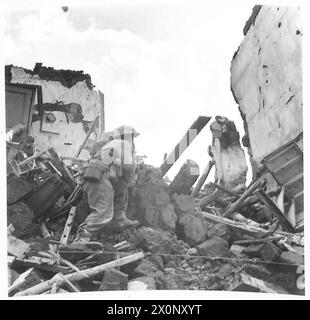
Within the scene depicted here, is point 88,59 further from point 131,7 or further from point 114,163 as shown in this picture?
point 114,163

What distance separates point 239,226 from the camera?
6.59 meters

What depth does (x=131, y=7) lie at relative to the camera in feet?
21.5

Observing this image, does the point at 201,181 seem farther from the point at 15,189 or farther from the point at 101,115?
the point at 15,189

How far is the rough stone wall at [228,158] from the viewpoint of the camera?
22.1ft

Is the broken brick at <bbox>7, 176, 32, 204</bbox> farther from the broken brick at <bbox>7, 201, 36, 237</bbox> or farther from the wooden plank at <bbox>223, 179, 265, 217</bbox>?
the wooden plank at <bbox>223, 179, 265, 217</bbox>

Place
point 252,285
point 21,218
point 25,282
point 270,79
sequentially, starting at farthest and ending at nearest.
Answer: point 270,79 < point 21,218 < point 252,285 < point 25,282

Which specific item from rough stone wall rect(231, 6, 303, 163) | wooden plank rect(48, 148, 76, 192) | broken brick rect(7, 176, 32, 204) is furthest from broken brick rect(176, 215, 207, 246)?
broken brick rect(7, 176, 32, 204)

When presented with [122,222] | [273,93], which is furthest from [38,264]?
[273,93]

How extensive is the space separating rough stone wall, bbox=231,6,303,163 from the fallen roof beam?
42 centimetres

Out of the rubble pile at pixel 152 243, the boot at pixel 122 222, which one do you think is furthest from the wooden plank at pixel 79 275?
the boot at pixel 122 222

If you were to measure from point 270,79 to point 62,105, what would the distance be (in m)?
2.05

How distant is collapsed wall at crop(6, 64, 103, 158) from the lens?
6.64m
